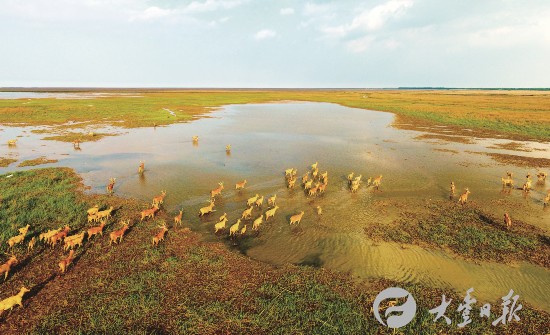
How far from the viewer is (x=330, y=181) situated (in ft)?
69.7

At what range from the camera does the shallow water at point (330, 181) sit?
444 inches

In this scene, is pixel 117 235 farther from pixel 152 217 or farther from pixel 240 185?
pixel 240 185

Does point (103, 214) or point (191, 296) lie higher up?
point (103, 214)

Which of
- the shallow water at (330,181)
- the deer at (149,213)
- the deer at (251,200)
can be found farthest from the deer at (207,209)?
the deer at (149,213)

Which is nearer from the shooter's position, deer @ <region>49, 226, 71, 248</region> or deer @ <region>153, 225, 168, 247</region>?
deer @ <region>49, 226, 71, 248</region>

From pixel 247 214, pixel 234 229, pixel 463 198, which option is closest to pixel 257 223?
pixel 234 229

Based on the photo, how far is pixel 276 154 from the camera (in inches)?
1148

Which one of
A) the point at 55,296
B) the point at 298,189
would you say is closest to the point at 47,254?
the point at 55,296

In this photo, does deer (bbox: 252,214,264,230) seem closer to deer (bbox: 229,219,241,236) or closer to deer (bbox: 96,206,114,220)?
deer (bbox: 229,219,241,236)

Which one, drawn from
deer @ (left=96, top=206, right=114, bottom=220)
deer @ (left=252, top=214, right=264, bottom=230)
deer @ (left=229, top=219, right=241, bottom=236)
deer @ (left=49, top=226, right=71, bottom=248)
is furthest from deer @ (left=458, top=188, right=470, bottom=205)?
deer @ (left=49, top=226, right=71, bottom=248)

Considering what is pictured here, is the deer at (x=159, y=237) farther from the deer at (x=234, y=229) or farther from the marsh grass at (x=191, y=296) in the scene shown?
the deer at (x=234, y=229)

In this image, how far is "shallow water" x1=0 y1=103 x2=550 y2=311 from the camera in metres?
11.3

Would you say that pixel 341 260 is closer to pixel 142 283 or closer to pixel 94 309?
pixel 142 283

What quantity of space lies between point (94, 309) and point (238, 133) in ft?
112
